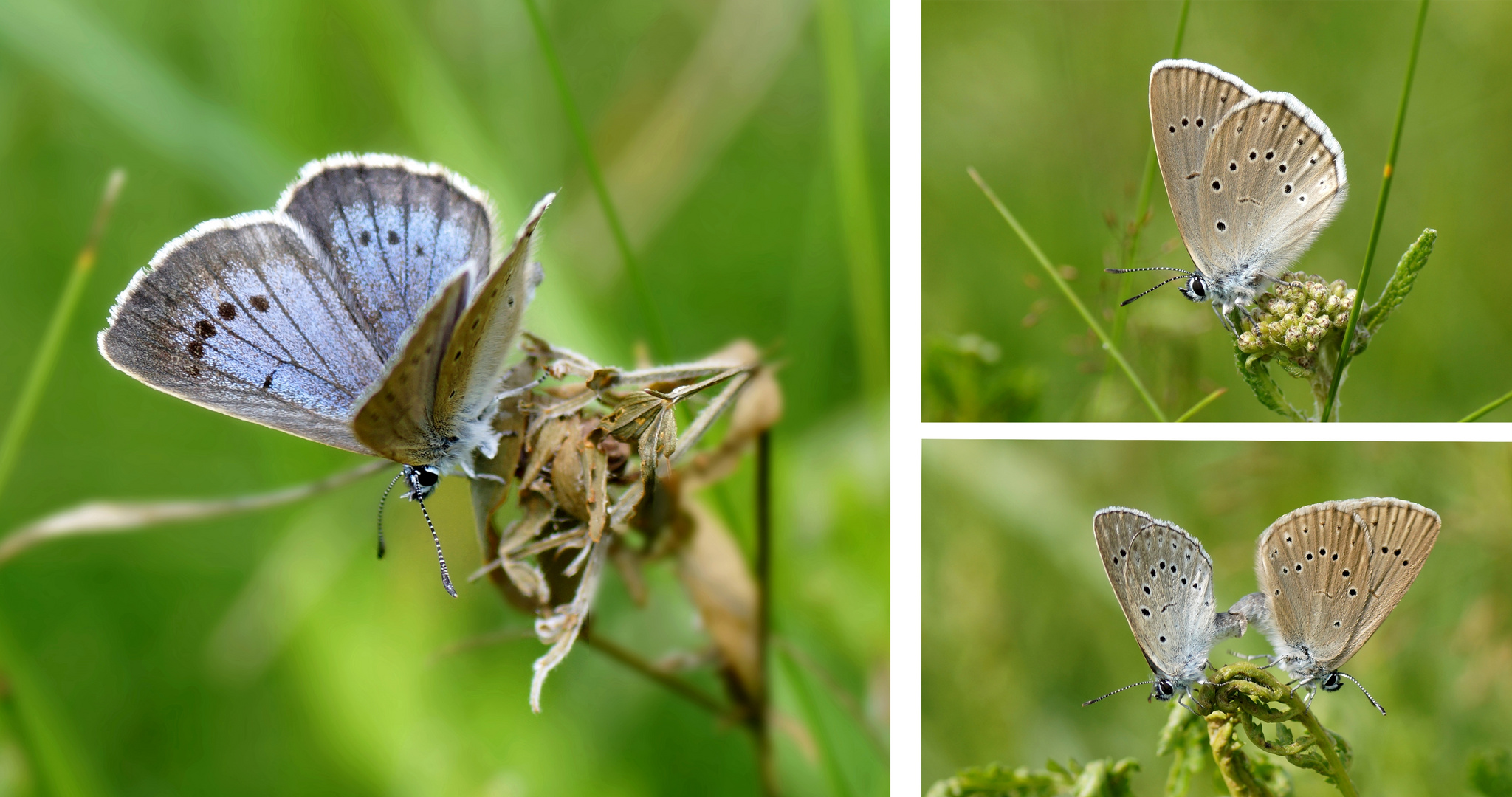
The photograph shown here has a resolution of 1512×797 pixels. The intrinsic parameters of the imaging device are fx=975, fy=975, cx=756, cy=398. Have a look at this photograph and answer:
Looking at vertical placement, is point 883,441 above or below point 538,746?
above

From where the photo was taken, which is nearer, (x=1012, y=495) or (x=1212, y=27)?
(x=1212, y=27)

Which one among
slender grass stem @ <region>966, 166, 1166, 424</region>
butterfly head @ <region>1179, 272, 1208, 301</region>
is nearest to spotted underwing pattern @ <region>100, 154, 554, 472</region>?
slender grass stem @ <region>966, 166, 1166, 424</region>

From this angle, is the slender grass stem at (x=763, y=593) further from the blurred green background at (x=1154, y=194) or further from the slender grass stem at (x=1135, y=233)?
the slender grass stem at (x=1135, y=233)

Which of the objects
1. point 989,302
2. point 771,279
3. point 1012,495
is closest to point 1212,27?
point 989,302

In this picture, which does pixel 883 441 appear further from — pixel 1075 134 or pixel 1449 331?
pixel 1449 331

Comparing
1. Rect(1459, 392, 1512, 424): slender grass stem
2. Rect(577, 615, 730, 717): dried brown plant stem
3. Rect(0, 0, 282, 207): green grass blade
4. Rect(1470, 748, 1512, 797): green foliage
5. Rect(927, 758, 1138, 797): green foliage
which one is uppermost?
Rect(0, 0, 282, 207): green grass blade

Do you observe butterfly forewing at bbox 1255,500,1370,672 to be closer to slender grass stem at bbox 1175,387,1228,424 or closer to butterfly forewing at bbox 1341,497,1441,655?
butterfly forewing at bbox 1341,497,1441,655
